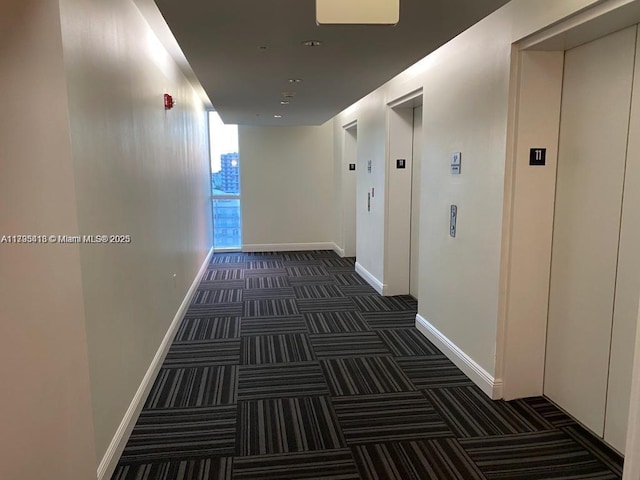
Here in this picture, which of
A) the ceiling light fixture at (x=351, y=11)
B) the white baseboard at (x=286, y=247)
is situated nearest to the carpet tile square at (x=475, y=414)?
the ceiling light fixture at (x=351, y=11)

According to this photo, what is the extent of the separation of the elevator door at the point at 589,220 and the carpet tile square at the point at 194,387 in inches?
86.4

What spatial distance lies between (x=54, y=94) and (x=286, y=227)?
274 inches

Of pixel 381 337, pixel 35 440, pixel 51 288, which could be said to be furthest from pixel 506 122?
pixel 35 440

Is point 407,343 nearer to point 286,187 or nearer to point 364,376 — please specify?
point 364,376

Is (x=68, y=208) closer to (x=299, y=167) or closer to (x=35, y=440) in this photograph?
(x=35, y=440)

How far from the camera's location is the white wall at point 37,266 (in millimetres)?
1744

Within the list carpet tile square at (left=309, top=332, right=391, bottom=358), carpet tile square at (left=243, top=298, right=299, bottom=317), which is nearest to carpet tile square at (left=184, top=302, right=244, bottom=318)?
carpet tile square at (left=243, top=298, right=299, bottom=317)

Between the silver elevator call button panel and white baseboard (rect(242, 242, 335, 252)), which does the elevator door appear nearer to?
the silver elevator call button panel

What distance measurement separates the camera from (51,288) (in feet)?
6.10

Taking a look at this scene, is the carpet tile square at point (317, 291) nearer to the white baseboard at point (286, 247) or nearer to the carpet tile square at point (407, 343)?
the carpet tile square at point (407, 343)

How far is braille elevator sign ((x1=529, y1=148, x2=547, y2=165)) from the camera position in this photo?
2771mm

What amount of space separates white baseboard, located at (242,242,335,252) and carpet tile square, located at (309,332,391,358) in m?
4.62

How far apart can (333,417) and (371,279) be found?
334 centimetres

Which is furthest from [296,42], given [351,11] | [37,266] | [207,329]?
[207,329]
